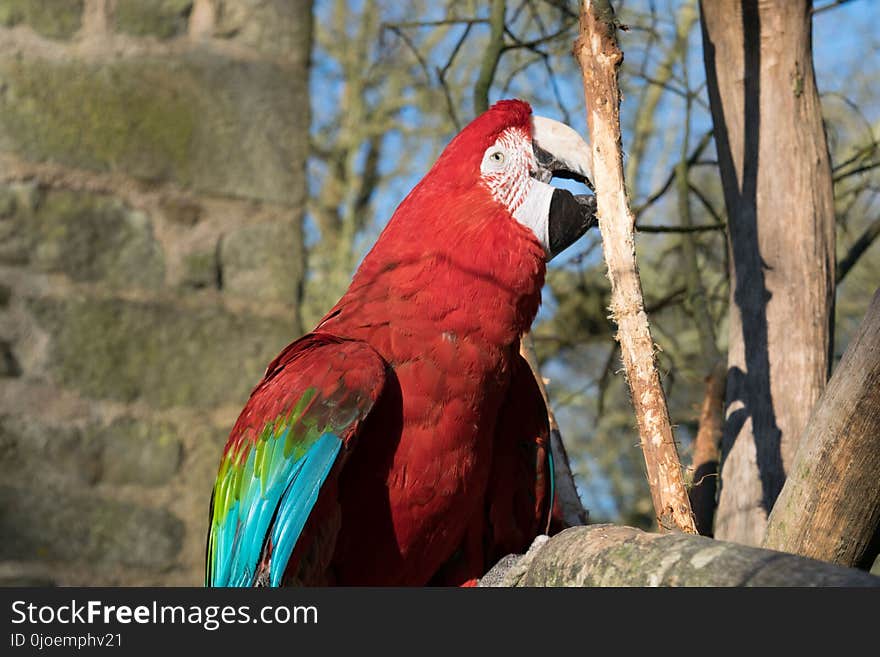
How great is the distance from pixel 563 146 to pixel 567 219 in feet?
0.65

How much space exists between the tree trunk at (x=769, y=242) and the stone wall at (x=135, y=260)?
3.69 ft

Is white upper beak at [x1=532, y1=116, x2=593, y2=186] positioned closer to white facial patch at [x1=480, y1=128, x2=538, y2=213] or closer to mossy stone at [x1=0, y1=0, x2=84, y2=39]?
white facial patch at [x1=480, y1=128, x2=538, y2=213]

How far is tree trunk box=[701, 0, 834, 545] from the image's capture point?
92.4 inches

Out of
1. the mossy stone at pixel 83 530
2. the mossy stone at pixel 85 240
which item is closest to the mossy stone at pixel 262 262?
the mossy stone at pixel 85 240

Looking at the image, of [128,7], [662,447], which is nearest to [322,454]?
[662,447]

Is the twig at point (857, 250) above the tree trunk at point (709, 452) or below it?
above

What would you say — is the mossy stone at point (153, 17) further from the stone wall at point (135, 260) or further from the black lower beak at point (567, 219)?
the black lower beak at point (567, 219)

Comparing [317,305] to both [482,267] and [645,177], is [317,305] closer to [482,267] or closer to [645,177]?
[645,177]

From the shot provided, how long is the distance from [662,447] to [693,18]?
2.53 m

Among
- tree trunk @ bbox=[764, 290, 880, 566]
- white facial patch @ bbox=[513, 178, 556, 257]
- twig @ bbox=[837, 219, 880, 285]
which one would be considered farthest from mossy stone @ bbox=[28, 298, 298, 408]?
twig @ bbox=[837, 219, 880, 285]

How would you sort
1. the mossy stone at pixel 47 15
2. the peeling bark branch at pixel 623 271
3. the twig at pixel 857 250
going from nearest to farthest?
the peeling bark branch at pixel 623 271 < the mossy stone at pixel 47 15 < the twig at pixel 857 250

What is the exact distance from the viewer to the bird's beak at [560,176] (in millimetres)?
2131

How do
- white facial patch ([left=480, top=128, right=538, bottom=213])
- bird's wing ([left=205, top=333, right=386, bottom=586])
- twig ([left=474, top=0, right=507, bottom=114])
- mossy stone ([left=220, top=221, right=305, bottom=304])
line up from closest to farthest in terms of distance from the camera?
bird's wing ([left=205, top=333, right=386, bottom=586])
white facial patch ([left=480, top=128, right=538, bottom=213])
mossy stone ([left=220, top=221, right=305, bottom=304])
twig ([left=474, top=0, right=507, bottom=114])

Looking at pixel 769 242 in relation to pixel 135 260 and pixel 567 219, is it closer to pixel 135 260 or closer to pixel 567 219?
pixel 567 219
